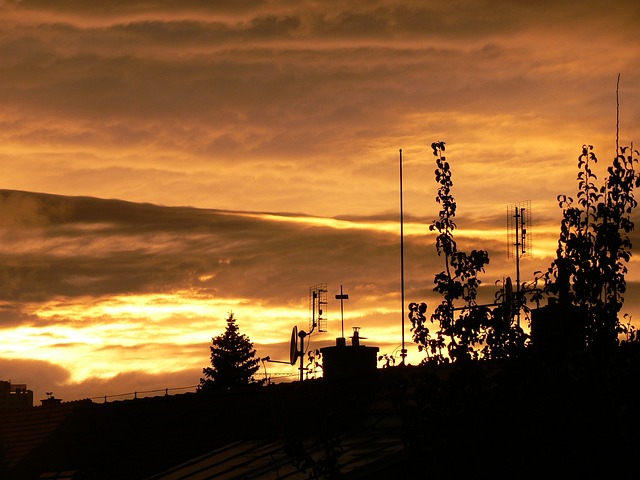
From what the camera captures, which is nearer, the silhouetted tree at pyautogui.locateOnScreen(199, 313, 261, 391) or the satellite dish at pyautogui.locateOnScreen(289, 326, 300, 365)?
the satellite dish at pyautogui.locateOnScreen(289, 326, 300, 365)

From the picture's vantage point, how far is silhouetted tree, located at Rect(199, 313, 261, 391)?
103 m

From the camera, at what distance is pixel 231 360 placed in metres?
107

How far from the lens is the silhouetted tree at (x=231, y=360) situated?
339ft

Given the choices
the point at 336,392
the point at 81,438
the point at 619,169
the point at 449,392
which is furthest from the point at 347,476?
the point at 81,438

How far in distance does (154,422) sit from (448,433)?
21.5 meters

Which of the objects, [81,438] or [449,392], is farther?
[81,438]

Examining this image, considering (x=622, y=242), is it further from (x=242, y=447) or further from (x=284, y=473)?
(x=242, y=447)

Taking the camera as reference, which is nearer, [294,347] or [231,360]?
[294,347]

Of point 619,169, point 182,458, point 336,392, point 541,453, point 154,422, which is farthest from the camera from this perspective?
point 154,422

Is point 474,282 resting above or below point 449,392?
above

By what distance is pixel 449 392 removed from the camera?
554 inches

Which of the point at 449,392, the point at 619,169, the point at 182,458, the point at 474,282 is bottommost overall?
the point at 182,458

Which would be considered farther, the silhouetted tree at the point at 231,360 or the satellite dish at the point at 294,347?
the silhouetted tree at the point at 231,360

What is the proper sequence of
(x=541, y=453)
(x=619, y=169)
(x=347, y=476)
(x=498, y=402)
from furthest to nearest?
(x=347, y=476) < (x=619, y=169) < (x=498, y=402) < (x=541, y=453)
